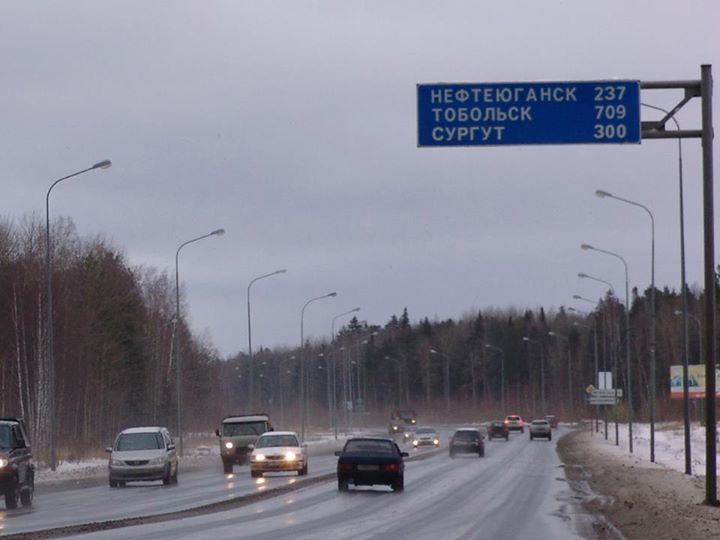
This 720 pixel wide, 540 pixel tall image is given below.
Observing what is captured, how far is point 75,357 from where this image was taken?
8481 cm

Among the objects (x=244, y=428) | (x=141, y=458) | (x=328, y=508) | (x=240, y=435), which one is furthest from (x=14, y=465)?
(x=244, y=428)

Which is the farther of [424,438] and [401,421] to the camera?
[401,421]

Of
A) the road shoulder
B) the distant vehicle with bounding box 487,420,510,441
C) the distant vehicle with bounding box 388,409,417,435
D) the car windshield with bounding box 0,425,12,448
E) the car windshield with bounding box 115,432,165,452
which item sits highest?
the car windshield with bounding box 0,425,12,448

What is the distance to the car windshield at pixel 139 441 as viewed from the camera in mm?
44531

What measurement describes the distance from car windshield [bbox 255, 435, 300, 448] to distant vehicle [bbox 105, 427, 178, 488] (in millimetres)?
4131

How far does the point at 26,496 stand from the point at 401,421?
10363cm

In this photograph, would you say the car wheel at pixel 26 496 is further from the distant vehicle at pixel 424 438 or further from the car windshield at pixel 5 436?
Answer: the distant vehicle at pixel 424 438

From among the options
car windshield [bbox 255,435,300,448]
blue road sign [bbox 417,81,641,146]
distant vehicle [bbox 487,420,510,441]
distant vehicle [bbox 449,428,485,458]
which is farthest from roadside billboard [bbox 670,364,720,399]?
blue road sign [bbox 417,81,641,146]

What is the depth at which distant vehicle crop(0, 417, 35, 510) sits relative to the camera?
32469mm

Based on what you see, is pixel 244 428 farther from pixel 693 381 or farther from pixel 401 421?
pixel 401 421

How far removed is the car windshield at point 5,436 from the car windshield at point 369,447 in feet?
32.2

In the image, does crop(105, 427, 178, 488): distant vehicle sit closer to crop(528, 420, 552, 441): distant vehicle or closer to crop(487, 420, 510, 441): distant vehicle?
crop(528, 420, 552, 441): distant vehicle

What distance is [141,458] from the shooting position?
43.9 m

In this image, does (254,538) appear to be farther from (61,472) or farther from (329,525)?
(61,472)
